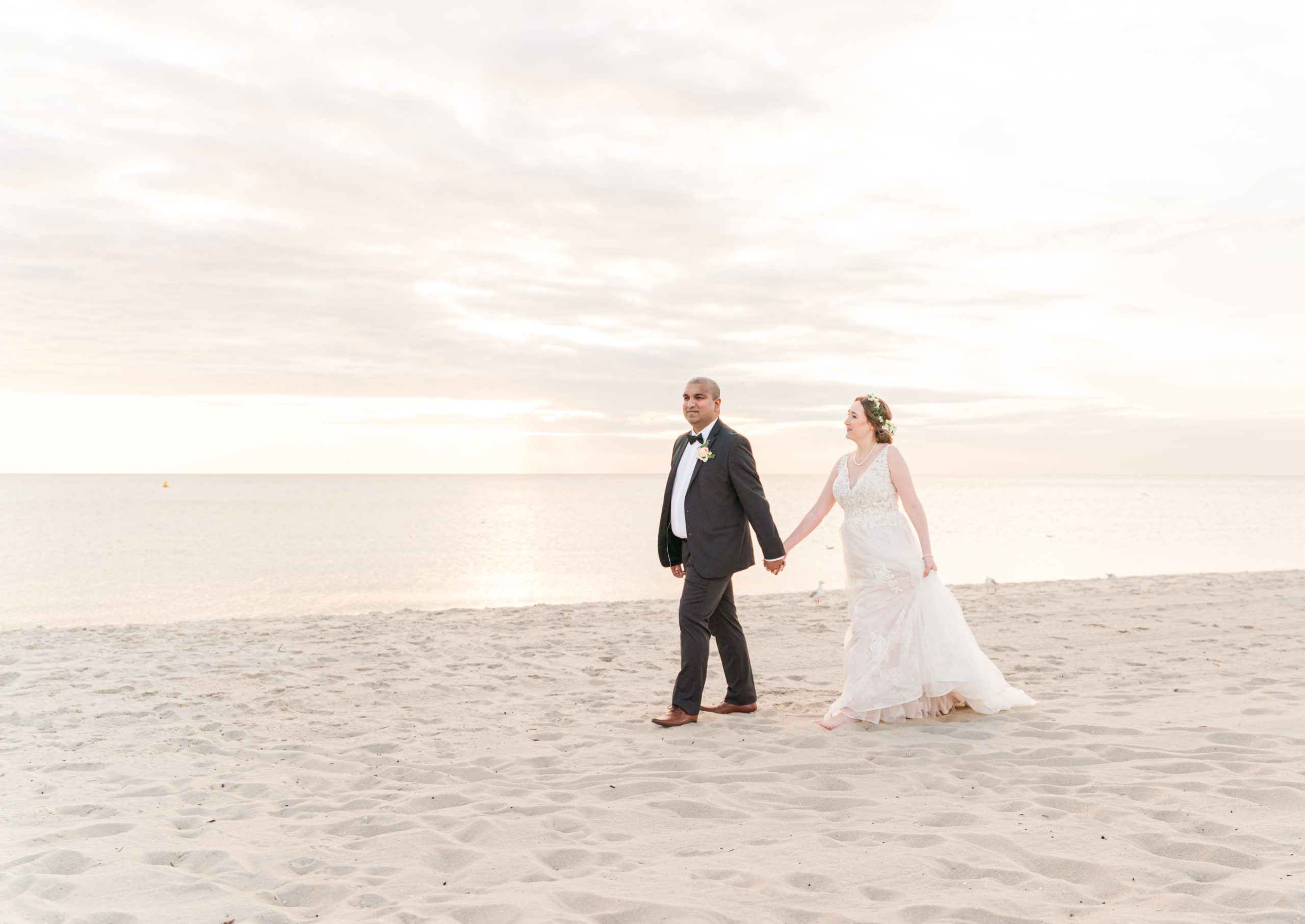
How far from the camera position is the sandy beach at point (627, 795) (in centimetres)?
316

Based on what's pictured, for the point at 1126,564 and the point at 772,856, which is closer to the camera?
the point at 772,856

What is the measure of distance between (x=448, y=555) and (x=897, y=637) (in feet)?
75.1

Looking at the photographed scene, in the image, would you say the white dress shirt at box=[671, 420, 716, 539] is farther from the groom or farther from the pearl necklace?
the pearl necklace

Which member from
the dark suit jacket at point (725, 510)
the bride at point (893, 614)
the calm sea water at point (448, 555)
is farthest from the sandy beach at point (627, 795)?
the calm sea water at point (448, 555)

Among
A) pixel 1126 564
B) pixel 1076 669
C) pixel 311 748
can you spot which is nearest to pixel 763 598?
pixel 1076 669

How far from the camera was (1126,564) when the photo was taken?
22438mm

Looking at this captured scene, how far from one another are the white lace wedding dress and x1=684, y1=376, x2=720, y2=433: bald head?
1124 mm

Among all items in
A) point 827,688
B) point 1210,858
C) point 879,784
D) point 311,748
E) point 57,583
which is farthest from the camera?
point 57,583

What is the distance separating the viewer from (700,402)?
581cm

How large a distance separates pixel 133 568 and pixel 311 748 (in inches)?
829

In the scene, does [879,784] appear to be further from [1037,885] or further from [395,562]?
[395,562]

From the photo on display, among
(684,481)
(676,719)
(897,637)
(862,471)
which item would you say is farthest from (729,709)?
(862,471)

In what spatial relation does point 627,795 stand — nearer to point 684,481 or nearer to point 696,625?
point 696,625

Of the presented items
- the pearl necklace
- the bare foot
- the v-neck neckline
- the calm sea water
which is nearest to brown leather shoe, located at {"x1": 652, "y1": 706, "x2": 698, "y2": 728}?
the bare foot
